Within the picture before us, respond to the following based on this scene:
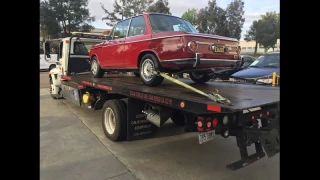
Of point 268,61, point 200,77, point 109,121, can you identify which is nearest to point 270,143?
point 200,77

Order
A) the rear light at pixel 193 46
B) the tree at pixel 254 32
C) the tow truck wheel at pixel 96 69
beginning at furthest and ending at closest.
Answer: the tree at pixel 254 32
the tow truck wheel at pixel 96 69
the rear light at pixel 193 46

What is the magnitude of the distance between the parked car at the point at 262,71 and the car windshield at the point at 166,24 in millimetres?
3042

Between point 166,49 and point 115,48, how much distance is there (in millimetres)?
1981

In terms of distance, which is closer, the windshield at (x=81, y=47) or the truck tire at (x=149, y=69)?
the truck tire at (x=149, y=69)

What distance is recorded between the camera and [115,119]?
532 cm

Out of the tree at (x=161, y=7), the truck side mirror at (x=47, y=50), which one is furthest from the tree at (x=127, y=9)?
the truck side mirror at (x=47, y=50)

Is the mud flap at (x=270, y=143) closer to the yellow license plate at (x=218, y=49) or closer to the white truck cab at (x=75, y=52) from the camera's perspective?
the yellow license plate at (x=218, y=49)

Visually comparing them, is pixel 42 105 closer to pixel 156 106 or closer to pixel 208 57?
pixel 156 106

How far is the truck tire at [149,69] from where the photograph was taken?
16.2ft

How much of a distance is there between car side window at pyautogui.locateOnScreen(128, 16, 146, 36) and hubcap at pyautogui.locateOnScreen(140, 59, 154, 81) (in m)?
0.72

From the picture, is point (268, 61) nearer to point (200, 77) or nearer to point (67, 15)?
point (200, 77)

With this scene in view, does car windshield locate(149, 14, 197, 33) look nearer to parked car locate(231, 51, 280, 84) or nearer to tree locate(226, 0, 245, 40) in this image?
parked car locate(231, 51, 280, 84)

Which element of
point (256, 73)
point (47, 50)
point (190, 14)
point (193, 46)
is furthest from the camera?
point (190, 14)
